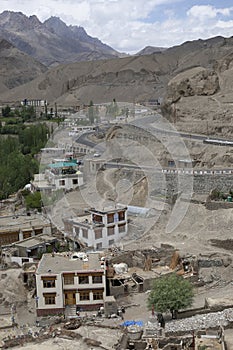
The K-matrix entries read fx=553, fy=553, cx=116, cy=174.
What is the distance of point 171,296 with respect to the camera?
1362 centimetres

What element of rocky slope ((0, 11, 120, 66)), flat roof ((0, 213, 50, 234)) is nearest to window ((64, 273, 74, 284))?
flat roof ((0, 213, 50, 234))

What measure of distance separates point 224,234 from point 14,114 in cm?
4372

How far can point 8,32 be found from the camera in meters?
182

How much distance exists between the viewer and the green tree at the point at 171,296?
1360 cm

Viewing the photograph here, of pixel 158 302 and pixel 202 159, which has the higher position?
pixel 202 159

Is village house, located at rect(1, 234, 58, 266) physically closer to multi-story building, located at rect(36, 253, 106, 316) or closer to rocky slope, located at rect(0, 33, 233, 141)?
multi-story building, located at rect(36, 253, 106, 316)

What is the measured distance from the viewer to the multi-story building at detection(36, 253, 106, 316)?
1542 cm

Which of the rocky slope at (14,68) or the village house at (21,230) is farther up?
the rocky slope at (14,68)

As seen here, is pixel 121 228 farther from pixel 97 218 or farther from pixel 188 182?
pixel 188 182

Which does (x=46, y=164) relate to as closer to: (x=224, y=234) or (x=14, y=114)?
(x=224, y=234)

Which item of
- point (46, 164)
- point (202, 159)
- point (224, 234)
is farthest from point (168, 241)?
point (46, 164)

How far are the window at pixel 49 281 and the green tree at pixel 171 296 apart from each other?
2.86 m

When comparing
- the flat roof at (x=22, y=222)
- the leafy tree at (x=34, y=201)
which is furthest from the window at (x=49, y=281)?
the leafy tree at (x=34, y=201)

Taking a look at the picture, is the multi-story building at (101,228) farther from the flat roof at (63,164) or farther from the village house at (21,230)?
the flat roof at (63,164)
